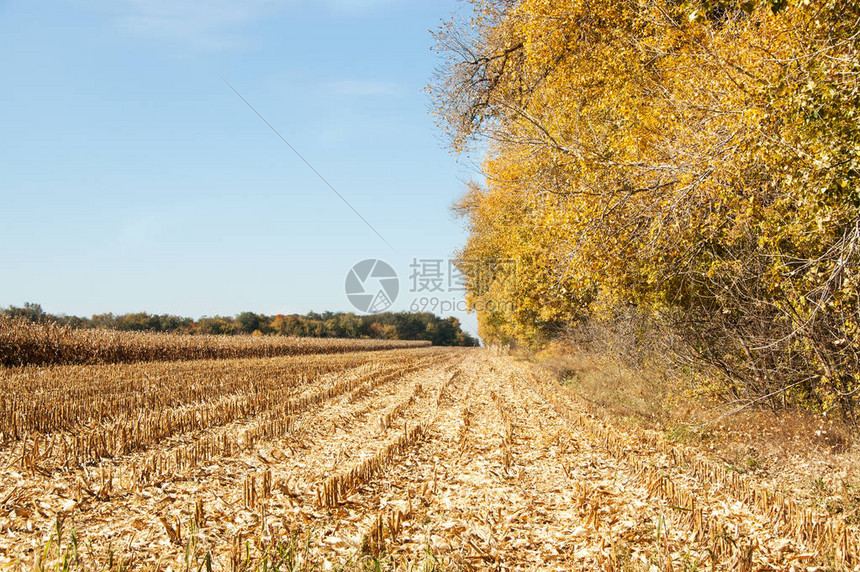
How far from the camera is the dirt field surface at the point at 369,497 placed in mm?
4555

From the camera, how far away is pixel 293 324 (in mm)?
75500

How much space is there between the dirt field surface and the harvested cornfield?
10202mm

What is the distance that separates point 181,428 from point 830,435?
10.9m

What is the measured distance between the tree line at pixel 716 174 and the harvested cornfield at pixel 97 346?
18923 millimetres

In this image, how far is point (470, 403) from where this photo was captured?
13.5m

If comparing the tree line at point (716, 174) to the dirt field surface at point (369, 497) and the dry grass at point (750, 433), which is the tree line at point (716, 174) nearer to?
the dry grass at point (750, 433)

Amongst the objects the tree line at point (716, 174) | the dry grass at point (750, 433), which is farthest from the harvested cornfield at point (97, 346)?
the dry grass at point (750, 433)

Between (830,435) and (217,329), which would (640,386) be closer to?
(830,435)

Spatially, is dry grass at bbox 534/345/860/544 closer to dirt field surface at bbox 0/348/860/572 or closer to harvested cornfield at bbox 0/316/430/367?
dirt field surface at bbox 0/348/860/572

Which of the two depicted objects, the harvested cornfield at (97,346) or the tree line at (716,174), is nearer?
the tree line at (716,174)

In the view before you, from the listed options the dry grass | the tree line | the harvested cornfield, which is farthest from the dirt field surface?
the harvested cornfield

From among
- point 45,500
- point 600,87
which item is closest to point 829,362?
point 600,87

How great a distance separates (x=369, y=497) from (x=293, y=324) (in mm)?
72148

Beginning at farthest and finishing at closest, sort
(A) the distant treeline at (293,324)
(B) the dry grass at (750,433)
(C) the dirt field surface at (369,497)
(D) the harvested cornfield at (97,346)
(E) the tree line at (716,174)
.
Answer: (A) the distant treeline at (293,324) → (D) the harvested cornfield at (97,346) → (B) the dry grass at (750,433) → (E) the tree line at (716,174) → (C) the dirt field surface at (369,497)
